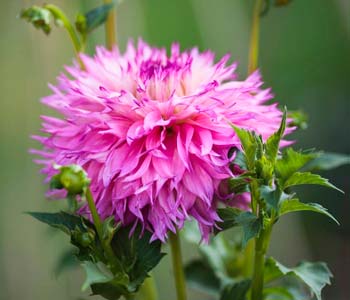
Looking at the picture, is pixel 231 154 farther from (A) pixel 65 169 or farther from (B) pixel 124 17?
(B) pixel 124 17

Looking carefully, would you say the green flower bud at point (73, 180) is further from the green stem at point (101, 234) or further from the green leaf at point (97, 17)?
the green leaf at point (97, 17)

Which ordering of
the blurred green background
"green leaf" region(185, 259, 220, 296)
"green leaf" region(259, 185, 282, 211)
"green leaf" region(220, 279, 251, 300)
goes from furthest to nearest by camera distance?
the blurred green background
"green leaf" region(185, 259, 220, 296)
"green leaf" region(220, 279, 251, 300)
"green leaf" region(259, 185, 282, 211)

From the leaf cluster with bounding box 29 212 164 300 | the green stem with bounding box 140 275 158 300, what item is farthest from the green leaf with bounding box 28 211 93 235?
the green stem with bounding box 140 275 158 300

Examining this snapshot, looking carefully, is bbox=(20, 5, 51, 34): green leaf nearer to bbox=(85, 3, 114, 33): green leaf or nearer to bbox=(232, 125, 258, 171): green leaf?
bbox=(85, 3, 114, 33): green leaf

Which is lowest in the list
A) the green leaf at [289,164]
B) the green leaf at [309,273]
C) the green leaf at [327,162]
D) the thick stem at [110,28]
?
the green leaf at [309,273]

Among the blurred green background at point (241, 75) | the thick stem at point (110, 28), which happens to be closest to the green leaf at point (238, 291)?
the thick stem at point (110, 28)

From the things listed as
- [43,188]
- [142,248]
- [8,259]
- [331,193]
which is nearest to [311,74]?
[331,193]
